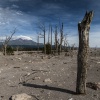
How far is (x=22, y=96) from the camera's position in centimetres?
713

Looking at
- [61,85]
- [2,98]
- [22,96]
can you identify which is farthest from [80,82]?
[2,98]

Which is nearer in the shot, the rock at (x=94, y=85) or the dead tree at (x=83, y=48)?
the dead tree at (x=83, y=48)

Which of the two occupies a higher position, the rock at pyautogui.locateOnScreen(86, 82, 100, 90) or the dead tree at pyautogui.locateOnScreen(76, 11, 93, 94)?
the dead tree at pyautogui.locateOnScreen(76, 11, 93, 94)

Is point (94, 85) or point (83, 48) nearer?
point (83, 48)

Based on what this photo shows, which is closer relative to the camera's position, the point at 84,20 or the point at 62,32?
the point at 84,20

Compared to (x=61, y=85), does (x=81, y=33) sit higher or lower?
higher

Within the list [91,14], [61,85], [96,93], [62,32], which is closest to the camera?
[91,14]

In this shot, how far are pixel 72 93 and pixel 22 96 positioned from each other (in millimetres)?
1890

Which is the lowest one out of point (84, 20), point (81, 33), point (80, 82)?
point (80, 82)

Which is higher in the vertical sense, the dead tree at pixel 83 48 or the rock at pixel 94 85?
the dead tree at pixel 83 48

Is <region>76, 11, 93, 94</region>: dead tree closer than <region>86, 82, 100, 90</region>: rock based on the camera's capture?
Yes

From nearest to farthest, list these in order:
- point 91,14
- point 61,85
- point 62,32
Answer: point 91,14 → point 61,85 → point 62,32

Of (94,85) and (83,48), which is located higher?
(83,48)

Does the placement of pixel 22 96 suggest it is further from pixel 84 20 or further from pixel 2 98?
pixel 84 20
